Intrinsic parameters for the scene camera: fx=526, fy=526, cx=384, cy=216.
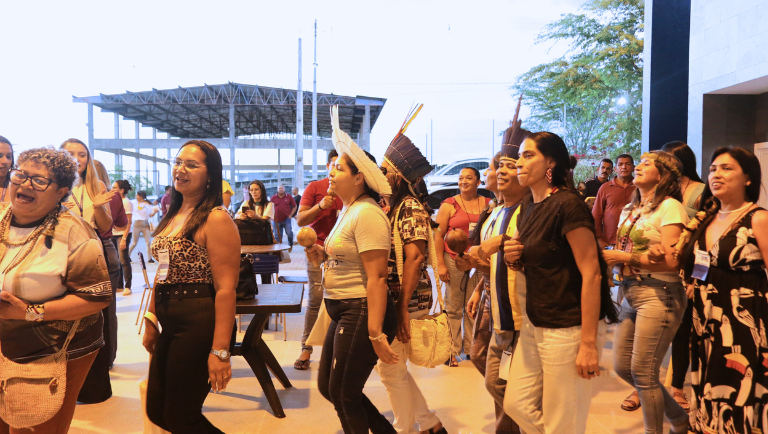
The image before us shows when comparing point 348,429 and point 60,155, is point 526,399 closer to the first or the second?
point 348,429

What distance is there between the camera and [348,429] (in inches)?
94.5

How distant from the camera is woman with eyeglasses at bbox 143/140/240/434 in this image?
201 centimetres

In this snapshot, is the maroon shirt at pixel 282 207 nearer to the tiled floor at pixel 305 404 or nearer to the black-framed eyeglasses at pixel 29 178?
the tiled floor at pixel 305 404

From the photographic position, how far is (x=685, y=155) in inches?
129

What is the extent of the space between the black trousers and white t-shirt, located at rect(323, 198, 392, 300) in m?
0.58

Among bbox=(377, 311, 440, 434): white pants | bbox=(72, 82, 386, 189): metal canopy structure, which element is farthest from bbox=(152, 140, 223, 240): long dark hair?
bbox=(72, 82, 386, 189): metal canopy structure

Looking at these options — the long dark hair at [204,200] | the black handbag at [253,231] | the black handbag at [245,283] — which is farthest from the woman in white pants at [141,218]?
the long dark hair at [204,200]

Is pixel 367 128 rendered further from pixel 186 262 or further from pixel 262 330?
pixel 186 262

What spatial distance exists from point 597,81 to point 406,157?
19367 millimetres

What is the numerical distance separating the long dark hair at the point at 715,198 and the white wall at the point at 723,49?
15.3 ft

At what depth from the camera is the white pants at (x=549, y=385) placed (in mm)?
2076

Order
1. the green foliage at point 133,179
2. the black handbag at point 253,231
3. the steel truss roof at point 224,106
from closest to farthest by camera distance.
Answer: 1. the black handbag at point 253,231
2. the green foliage at point 133,179
3. the steel truss roof at point 224,106

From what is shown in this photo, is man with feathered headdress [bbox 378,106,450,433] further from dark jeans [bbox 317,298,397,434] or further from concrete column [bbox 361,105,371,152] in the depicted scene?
concrete column [bbox 361,105,371,152]

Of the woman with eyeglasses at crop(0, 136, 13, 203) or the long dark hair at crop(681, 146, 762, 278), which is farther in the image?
the woman with eyeglasses at crop(0, 136, 13, 203)
